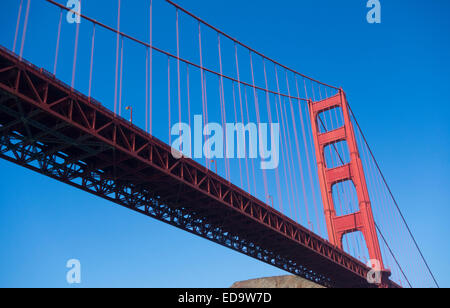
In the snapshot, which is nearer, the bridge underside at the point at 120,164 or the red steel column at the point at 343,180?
the bridge underside at the point at 120,164

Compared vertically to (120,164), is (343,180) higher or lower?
higher

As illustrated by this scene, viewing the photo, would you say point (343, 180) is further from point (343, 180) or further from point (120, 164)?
A: point (120, 164)

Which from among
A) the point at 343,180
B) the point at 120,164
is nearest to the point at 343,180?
the point at 343,180

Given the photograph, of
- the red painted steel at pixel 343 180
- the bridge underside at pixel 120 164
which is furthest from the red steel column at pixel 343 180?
the bridge underside at pixel 120 164

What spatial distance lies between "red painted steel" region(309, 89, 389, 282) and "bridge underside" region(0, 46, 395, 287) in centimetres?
1090

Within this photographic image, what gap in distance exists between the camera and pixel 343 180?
171ft

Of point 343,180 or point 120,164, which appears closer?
point 120,164

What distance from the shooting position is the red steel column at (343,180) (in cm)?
4869

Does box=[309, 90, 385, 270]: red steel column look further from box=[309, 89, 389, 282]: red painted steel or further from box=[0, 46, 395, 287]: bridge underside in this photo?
box=[0, 46, 395, 287]: bridge underside

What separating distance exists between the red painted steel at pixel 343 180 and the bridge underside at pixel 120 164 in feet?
35.8

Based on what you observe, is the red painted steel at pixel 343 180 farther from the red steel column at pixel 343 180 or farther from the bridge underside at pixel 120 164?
the bridge underside at pixel 120 164

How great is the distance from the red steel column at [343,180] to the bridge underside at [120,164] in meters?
10.9
